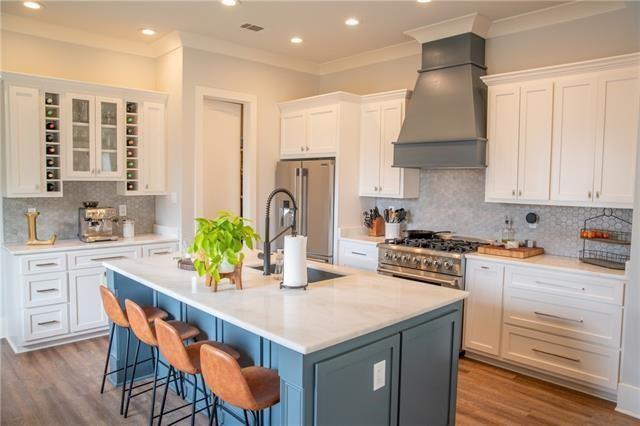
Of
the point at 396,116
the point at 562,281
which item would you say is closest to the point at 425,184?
the point at 396,116

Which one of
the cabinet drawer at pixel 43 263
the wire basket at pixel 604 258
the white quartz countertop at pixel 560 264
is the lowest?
the cabinet drawer at pixel 43 263

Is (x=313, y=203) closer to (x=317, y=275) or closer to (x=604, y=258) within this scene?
(x=317, y=275)

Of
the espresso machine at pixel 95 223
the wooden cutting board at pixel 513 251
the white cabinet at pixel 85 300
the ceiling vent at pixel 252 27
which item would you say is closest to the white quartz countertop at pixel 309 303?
the wooden cutting board at pixel 513 251

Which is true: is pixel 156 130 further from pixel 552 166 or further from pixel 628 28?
pixel 628 28

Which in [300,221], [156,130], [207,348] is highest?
[156,130]

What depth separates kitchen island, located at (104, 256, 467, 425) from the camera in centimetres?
192

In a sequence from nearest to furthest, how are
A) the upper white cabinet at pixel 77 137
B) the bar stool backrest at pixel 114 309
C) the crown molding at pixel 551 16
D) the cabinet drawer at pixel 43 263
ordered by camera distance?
the bar stool backrest at pixel 114 309 < the crown molding at pixel 551 16 < the cabinet drawer at pixel 43 263 < the upper white cabinet at pixel 77 137

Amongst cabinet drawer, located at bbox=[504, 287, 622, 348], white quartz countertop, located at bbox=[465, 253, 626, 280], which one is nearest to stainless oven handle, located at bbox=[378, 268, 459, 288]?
white quartz countertop, located at bbox=[465, 253, 626, 280]

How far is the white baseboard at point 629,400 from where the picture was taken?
316 cm

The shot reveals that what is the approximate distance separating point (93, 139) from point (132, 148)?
0.40 m

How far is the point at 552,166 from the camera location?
12.5 ft

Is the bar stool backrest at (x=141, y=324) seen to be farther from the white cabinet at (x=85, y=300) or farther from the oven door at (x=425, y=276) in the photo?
the oven door at (x=425, y=276)

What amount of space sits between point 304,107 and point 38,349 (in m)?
3.59

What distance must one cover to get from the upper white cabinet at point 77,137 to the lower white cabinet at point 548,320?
346cm
